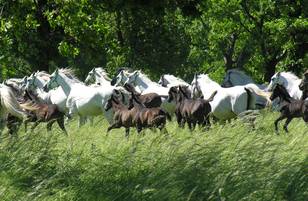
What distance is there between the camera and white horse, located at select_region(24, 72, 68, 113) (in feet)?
66.8

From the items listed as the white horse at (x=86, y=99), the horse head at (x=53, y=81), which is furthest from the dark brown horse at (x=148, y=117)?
the horse head at (x=53, y=81)

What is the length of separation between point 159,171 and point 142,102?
390 inches

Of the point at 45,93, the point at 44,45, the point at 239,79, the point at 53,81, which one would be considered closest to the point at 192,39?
the point at 44,45

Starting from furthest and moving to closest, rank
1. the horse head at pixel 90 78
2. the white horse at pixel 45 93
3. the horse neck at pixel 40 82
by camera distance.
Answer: the horse head at pixel 90 78
the horse neck at pixel 40 82
the white horse at pixel 45 93

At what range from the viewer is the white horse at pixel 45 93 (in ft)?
66.8

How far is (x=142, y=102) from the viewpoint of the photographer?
58.7 feet

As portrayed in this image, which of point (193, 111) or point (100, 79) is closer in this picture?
point (193, 111)

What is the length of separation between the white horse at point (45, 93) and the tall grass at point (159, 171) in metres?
10.2

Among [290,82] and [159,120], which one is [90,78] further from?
[159,120]

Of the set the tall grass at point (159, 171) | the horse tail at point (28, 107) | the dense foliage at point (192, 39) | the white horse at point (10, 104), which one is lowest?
the dense foliage at point (192, 39)

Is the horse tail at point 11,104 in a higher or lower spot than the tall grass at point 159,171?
lower

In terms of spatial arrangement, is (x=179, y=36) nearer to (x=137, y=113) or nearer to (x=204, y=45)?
(x=204, y=45)

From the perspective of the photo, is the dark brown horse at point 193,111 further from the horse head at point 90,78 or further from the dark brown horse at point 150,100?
the horse head at point 90,78

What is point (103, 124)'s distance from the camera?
19.4 metres
